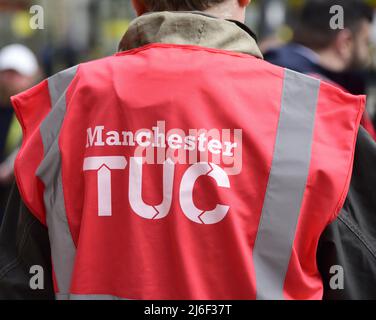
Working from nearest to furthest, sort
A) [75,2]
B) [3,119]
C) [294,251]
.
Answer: [294,251] < [3,119] < [75,2]

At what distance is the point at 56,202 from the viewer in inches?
89.3

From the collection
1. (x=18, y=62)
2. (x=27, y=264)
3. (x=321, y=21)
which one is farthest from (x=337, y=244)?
(x=18, y=62)

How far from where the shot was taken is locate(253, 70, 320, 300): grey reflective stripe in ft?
7.07

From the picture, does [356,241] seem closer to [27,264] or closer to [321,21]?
[27,264]

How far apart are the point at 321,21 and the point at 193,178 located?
297 centimetres

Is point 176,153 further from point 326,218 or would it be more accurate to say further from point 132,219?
point 326,218

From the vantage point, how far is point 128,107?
2.22 metres

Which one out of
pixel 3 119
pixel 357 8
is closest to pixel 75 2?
pixel 3 119

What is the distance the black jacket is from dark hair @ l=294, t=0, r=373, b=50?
269cm

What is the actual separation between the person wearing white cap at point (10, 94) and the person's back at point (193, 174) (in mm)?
3901

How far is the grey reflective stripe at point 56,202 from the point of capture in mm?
2258

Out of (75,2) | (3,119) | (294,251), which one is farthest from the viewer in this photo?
(75,2)

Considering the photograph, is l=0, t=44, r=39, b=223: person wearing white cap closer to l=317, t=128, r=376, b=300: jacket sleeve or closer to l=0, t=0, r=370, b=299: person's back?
l=0, t=0, r=370, b=299: person's back
